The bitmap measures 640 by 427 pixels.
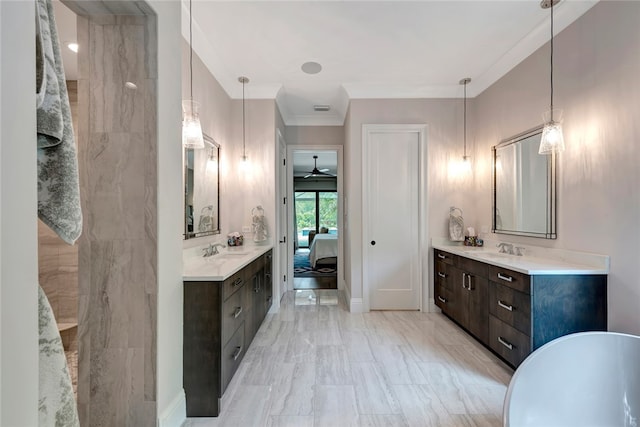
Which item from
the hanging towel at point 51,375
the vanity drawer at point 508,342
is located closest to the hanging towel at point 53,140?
the hanging towel at point 51,375

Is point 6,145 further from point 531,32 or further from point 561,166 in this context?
point 531,32

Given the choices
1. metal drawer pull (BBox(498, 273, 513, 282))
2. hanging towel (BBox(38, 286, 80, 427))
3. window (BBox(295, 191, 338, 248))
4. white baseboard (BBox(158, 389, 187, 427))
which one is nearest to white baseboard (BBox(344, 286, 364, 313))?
metal drawer pull (BBox(498, 273, 513, 282))

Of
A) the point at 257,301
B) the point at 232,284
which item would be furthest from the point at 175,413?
the point at 257,301

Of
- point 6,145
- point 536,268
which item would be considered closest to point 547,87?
point 536,268

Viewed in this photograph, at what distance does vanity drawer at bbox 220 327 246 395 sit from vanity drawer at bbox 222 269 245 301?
1.03 ft

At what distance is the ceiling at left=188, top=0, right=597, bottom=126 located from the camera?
7.59ft

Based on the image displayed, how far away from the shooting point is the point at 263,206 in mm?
3695

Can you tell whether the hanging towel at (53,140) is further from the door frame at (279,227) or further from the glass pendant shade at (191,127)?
the door frame at (279,227)

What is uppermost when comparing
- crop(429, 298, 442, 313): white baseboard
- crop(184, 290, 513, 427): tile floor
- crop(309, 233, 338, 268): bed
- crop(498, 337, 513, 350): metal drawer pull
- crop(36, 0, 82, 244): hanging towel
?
crop(36, 0, 82, 244): hanging towel

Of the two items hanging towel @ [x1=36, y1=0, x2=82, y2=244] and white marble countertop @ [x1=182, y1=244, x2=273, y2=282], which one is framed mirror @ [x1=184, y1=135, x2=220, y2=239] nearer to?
white marble countertop @ [x1=182, y1=244, x2=273, y2=282]

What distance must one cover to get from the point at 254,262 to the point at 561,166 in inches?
106

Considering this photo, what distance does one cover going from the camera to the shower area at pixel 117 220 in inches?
58.8

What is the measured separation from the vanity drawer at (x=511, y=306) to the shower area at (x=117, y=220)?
237 centimetres

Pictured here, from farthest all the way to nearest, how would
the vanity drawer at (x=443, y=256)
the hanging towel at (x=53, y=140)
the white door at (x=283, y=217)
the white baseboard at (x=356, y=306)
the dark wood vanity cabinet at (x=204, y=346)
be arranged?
the white door at (x=283, y=217)
the white baseboard at (x=356, y=306)
the vanity drawer at (x=443, y=256)
the dark wood vanity cabinet at (x=204, y=346)
the hanging towel at (x=53, y=140)
